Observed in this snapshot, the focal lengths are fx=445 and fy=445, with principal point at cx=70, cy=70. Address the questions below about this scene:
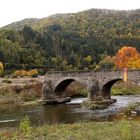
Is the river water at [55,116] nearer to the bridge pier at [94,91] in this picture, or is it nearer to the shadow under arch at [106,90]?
the bridge pier at [94,91]

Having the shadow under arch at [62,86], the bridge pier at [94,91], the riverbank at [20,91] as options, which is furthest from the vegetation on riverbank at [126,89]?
the bridge pier at [94,91]

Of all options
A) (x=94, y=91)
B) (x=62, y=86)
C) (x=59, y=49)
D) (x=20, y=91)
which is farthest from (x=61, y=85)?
(x=59, y=49)

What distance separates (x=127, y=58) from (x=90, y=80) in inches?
2778

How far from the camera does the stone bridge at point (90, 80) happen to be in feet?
206

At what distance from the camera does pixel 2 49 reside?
123562mm

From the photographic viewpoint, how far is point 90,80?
66.2 meters

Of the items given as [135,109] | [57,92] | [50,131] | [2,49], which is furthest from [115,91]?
[50,131]

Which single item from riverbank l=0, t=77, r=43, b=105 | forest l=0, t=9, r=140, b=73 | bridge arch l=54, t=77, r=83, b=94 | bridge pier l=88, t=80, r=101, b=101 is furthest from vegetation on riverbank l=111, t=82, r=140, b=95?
forest l=0, t=9, r=140, b=73

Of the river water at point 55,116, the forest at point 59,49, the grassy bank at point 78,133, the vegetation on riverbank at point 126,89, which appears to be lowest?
the vegetation on riverbank at point 126,89

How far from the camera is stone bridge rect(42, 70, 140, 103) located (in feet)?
206

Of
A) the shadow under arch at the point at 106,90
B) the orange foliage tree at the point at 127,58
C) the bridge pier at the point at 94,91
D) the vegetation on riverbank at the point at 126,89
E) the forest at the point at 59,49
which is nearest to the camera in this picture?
the bridge pier at the point at 94,91

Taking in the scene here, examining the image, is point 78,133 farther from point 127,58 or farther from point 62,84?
point 127,58

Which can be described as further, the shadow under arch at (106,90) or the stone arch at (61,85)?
the stone arch at (61,85)

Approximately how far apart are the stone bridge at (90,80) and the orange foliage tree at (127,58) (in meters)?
53.4
